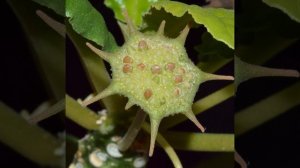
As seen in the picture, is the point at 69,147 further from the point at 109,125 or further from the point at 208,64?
the point at 208,64

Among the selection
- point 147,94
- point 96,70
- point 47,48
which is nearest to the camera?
point 147,94

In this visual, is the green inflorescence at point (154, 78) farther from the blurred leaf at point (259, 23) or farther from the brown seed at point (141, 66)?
the blurred leaf at point (259, 23)

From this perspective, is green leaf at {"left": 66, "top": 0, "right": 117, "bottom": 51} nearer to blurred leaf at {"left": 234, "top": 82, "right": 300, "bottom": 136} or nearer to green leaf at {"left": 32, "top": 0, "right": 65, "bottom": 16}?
green leaf at {"left": 32, "top": 0, "right": 65, "bottom": 16}

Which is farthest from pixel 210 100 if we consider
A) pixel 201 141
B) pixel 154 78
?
pixel 154 78

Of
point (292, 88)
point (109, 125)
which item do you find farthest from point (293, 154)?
point (109, 125)

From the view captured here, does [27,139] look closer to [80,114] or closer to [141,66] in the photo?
[80,114]

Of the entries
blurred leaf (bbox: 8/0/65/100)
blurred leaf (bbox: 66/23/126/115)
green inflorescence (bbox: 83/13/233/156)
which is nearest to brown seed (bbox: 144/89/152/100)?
green inflorescence (bbox: 83/13/233/156)
